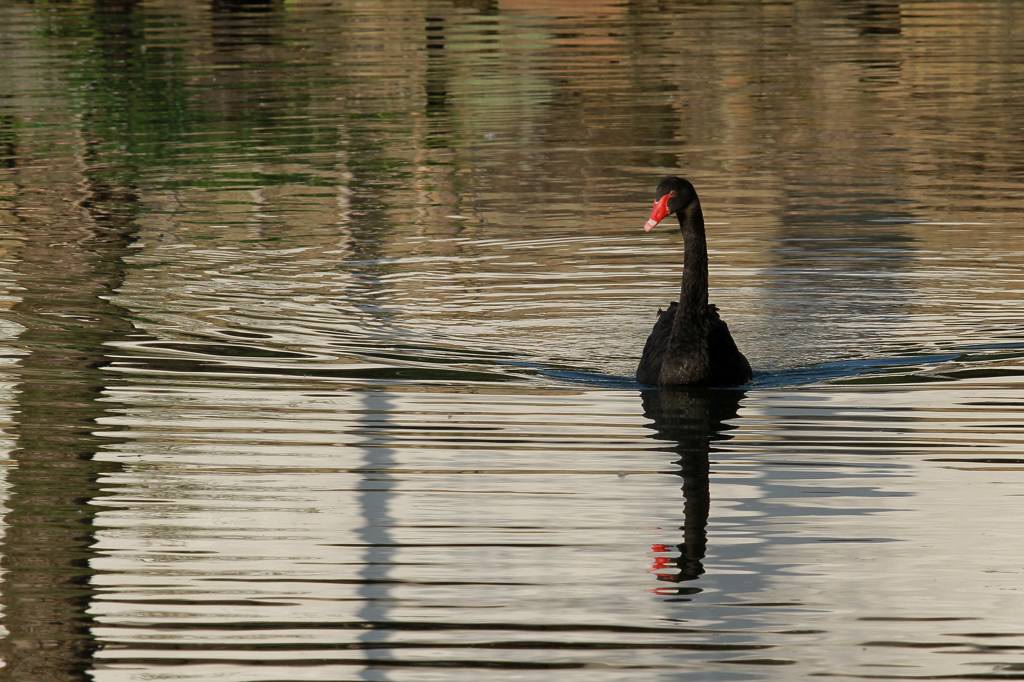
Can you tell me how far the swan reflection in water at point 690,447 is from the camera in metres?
7.47

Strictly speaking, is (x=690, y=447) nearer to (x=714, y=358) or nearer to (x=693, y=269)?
(x=714, y=358)

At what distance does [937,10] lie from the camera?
38.3 m

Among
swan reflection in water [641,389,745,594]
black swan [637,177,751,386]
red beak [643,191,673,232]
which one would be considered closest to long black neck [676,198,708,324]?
black swan [637,177,751,386]

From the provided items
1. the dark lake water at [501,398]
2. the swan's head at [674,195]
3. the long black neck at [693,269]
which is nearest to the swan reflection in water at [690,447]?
the dark lake water at [501,398]

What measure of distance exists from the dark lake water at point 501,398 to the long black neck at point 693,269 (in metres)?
0.55

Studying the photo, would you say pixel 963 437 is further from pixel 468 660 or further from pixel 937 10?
pixel 937 10

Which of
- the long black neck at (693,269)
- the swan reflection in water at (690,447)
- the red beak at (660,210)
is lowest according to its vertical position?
the swan reflection in water at (690,447)

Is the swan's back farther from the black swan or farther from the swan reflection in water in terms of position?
the swan reflection in water

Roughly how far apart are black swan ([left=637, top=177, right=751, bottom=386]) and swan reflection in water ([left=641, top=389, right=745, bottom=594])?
0.35 feet

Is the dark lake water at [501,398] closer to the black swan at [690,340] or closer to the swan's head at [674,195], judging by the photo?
the black swan at [690,340]

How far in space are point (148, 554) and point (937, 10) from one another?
33122 mm

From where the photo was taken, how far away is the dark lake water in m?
6.84

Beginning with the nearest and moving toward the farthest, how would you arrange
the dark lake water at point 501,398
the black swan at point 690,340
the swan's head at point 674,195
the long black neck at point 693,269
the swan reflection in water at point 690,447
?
the dark lake water at point 501,398 → the swan reflection in water at point 690,447 → the black swan at point 690,340 → the long black neck at point 693,269 → the swan's head at point 674,195

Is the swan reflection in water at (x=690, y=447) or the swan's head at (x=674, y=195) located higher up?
the swan's head at (x=674, y=195)
